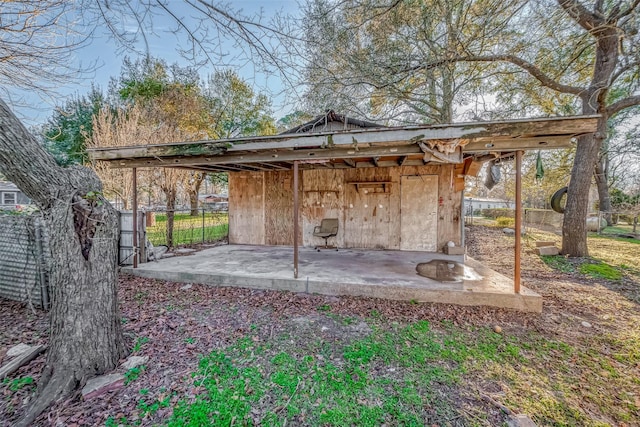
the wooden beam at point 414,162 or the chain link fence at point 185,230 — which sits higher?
the wooden beam at point 414,162

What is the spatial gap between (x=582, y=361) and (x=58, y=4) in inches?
259

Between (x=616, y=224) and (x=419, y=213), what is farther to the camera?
(x=616, y=224)

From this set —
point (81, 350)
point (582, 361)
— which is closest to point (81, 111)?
point (81, 350)

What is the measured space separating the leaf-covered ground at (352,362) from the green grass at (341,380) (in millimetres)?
11

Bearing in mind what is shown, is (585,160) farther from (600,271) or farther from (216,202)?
(216,202)

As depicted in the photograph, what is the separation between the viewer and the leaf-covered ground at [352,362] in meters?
2.00

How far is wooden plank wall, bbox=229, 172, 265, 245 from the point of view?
26.2 feet

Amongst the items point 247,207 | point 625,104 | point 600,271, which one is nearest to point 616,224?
point 625,104

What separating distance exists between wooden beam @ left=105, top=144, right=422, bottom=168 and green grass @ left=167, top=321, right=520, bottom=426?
2.45 metres

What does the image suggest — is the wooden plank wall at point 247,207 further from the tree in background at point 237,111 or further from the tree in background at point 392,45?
the tree in background at point 237,111

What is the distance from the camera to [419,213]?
6887 mm

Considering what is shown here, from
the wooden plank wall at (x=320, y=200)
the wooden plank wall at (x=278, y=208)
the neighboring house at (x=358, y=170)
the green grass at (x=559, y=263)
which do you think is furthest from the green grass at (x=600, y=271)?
the wooden plank wall at (x=278, y=208)

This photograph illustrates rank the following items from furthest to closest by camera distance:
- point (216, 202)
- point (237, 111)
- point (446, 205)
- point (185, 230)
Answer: point (216, 202)
point (237, 111)
point (185, 230)
point (446, 205)

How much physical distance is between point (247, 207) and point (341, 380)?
253 inches
